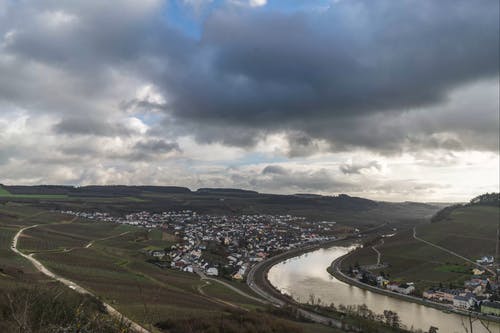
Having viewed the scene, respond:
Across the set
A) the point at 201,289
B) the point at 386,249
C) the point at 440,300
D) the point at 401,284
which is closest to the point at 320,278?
the point at 401,284

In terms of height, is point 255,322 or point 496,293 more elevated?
point 255,322

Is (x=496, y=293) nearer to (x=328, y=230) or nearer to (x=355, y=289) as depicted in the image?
(x=355, y=289)

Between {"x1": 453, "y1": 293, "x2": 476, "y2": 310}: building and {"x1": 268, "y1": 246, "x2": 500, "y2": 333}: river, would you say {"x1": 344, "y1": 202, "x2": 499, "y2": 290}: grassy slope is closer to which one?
{"x1": 268, "y1": 246, "x2": 500, "y2": 333}: river

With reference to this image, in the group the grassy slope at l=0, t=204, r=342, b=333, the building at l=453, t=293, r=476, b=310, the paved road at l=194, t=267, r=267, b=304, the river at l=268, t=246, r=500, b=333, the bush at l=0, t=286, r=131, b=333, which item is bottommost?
the river at l=268, t=246, r=500, b=333

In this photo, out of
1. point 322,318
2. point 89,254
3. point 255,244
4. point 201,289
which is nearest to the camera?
point 322,318

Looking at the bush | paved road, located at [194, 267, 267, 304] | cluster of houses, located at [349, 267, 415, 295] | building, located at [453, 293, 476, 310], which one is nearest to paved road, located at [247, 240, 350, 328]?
paved road, located at [194, 267, 267, 304]

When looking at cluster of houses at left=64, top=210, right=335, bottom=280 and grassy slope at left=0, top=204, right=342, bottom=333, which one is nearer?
grassy slope at left=0, top=204, right=342, bottom=333

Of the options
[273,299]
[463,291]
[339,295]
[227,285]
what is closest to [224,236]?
[227,285]
